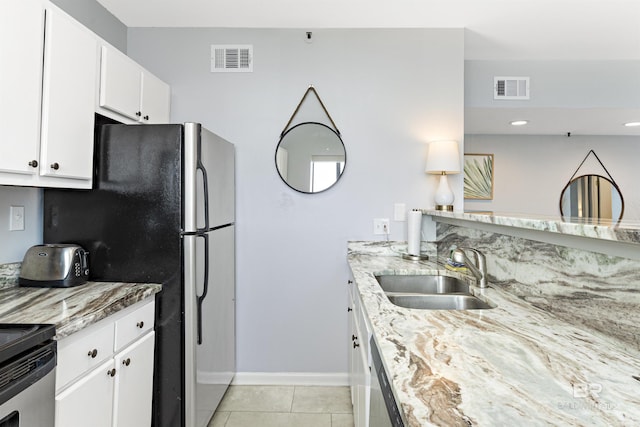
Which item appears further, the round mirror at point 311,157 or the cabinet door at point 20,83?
the round mirror at point 311,157

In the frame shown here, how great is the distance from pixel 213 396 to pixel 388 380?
1.62 metres

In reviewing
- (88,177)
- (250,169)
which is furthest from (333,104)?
(88,177)

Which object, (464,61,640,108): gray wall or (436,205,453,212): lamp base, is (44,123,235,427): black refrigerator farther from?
(464,61,640,108): gray wall

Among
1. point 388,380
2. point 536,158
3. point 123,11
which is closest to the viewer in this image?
point 388,380

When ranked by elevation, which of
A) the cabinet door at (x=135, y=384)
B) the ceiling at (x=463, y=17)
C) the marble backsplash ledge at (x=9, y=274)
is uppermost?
the ceiling at (x=463, y=17)

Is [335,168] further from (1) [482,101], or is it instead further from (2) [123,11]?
(2) [123,11]

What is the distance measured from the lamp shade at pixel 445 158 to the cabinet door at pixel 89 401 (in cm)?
216

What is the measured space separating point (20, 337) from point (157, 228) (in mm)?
850

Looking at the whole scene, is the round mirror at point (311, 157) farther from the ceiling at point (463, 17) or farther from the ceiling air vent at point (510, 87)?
the ceiling air vent at point (510, 87)

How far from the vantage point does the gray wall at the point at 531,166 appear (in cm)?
450

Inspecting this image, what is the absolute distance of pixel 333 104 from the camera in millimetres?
2625

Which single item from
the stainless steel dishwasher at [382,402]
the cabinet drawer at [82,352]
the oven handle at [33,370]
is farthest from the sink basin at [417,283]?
the oven handle at [33,370]

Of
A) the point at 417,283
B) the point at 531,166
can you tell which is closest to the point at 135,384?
the point at 417,283

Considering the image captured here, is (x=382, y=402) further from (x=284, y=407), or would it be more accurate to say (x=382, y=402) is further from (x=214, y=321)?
(x=284, y=407)
